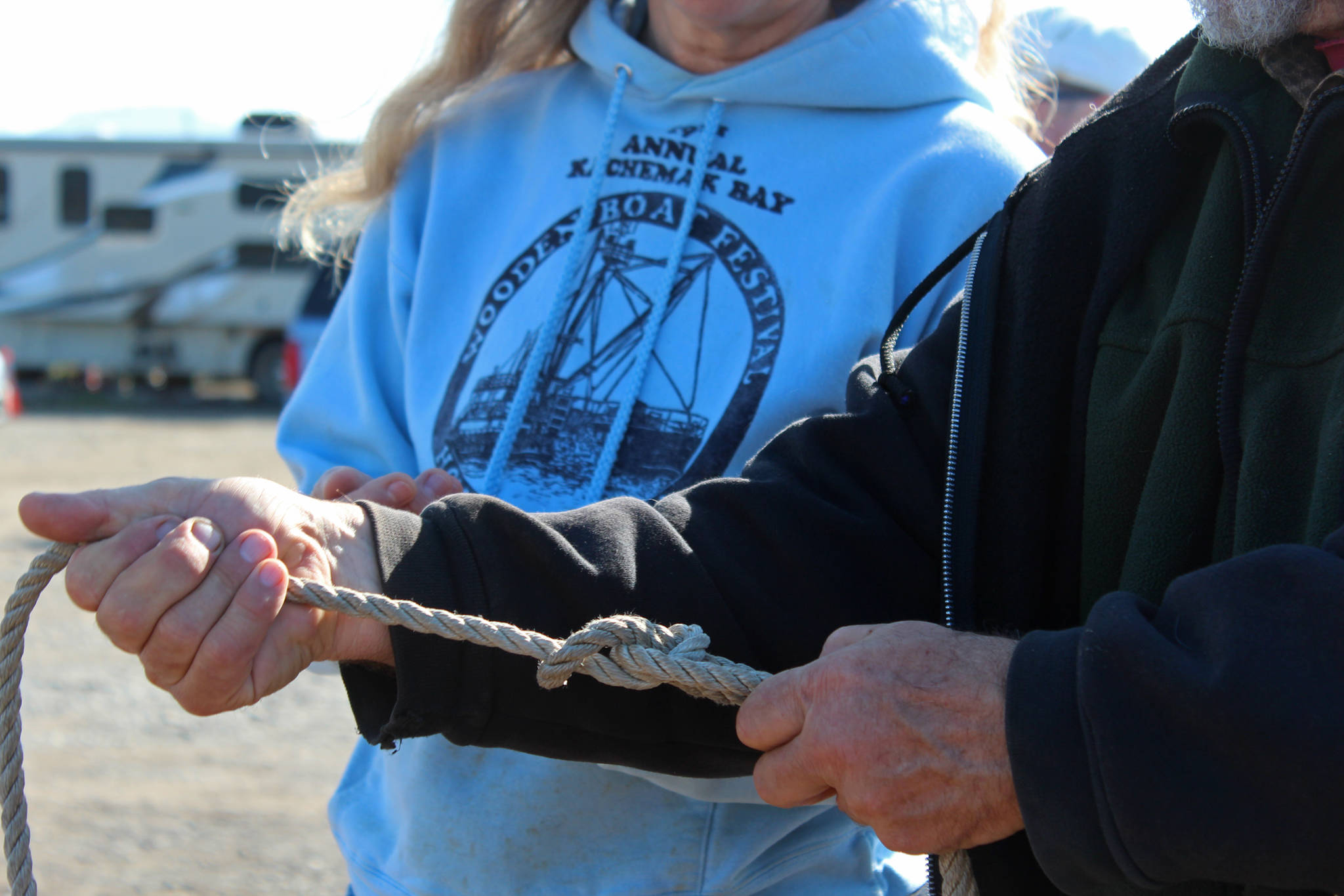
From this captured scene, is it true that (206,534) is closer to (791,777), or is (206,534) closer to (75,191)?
(791,777)

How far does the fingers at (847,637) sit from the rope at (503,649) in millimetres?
96

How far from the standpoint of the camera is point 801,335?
5.20ft

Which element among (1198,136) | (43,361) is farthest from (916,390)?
(43,361)

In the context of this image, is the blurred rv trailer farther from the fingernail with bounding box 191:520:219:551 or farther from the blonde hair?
the fingernail with bounding box 191:520:219:551

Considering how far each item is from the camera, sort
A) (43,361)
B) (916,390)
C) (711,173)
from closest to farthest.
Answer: (916,390)
(711,173)
(43,361)

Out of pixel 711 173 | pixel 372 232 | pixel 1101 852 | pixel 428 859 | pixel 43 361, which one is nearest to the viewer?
pixel 1101 852

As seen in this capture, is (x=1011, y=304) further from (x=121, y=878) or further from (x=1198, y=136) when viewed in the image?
(x=121, y=878)

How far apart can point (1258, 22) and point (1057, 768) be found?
79 cm

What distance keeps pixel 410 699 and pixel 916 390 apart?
0.69 meters

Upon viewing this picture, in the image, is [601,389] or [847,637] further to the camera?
[601,389]

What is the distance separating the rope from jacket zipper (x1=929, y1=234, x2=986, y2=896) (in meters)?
0.08

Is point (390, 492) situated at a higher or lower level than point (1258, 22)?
lower

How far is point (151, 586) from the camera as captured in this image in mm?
1112

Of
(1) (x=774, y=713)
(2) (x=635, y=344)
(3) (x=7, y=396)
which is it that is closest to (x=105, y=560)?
(1) (x=774, y=713)
